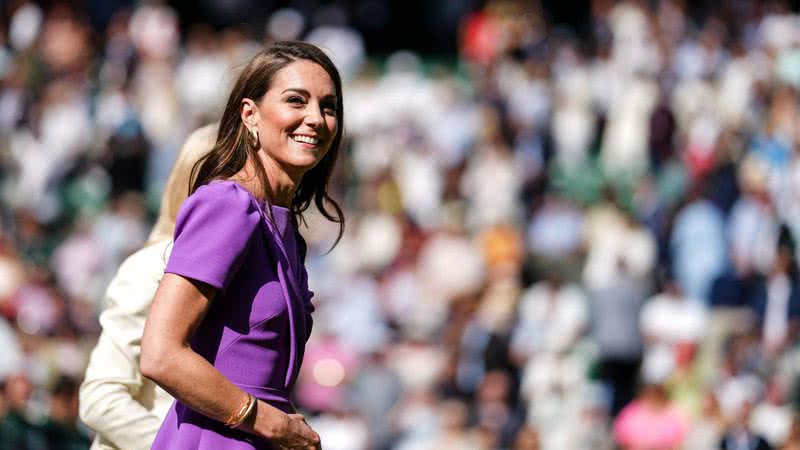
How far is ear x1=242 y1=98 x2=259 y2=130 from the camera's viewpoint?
330 centimetres

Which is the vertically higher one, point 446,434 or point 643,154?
point 643,154

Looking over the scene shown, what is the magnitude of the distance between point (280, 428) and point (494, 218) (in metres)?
11.8

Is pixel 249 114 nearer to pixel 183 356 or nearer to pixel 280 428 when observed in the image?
pixel 183 356

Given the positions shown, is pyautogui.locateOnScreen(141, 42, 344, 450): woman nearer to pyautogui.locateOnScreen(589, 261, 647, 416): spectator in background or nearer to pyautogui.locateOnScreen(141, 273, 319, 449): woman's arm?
pyautogui.locateOnScreen(141, 273, 319, 449): woman's arm

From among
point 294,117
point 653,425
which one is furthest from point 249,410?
point 653,425

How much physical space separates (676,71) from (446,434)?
22.9 ft

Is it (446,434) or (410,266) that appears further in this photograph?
(410,266)

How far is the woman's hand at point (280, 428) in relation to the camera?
10.2 ft

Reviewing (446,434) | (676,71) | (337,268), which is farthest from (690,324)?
(676,71)

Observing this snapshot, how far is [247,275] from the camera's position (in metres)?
3.17

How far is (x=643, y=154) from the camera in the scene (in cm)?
1602

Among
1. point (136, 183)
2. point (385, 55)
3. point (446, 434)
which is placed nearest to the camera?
point (446, 434)

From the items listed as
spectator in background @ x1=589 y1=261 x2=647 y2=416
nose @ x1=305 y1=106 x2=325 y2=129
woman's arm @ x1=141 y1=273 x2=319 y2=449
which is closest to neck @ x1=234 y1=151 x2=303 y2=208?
nose @ x1=305 y1=106 x2=325 y2=129

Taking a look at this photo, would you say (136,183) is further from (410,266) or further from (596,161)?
(596,161)
